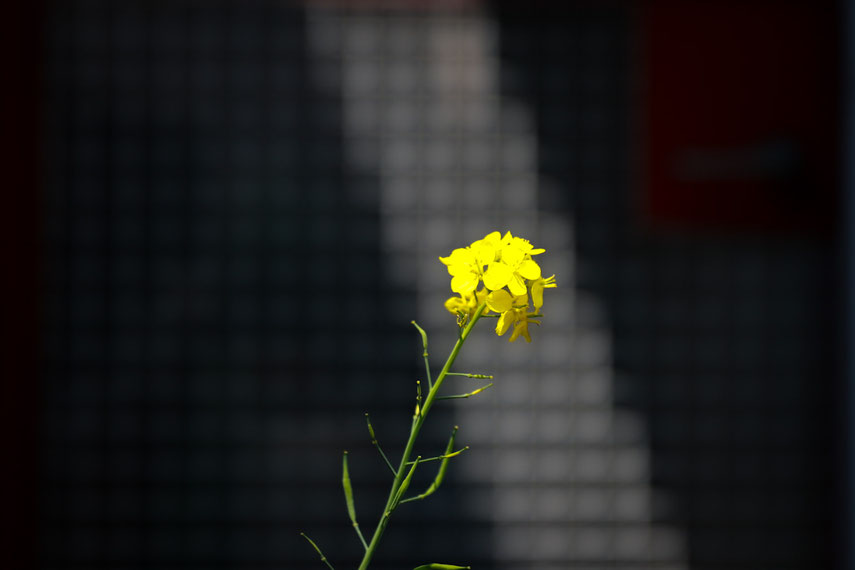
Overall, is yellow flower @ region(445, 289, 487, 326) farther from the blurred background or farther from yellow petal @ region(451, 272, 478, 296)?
the blurred background

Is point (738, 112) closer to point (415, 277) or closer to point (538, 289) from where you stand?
point (415, 277)

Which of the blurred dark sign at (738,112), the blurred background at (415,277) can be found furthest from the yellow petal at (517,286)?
the blurred dark sign at (738,112)

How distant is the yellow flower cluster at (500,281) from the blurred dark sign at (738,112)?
5.09 ft

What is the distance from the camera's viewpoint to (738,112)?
1.74 metres

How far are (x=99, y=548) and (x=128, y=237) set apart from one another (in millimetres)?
778

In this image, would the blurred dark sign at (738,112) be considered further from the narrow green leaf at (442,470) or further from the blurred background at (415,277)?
the narrow green leaf at (442,470)

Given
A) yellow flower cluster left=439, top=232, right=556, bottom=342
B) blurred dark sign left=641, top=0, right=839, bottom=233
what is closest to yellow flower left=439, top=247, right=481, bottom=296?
A: yellow flower cluster left=439, top=232, right=556, bottom=342

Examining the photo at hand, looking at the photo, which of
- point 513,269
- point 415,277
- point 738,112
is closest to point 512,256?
point 513,269

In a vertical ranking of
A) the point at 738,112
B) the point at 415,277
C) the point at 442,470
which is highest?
the point at 738,112

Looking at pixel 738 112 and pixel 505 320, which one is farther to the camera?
pixel 738 112

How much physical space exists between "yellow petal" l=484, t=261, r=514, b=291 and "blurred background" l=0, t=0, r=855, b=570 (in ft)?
4.76

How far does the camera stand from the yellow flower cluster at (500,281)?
26 centimetres

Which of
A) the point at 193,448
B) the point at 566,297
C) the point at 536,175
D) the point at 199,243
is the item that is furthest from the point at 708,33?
the point at 193,448

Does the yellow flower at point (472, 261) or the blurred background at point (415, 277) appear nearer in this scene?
the yellow flower at point (472, 261)
